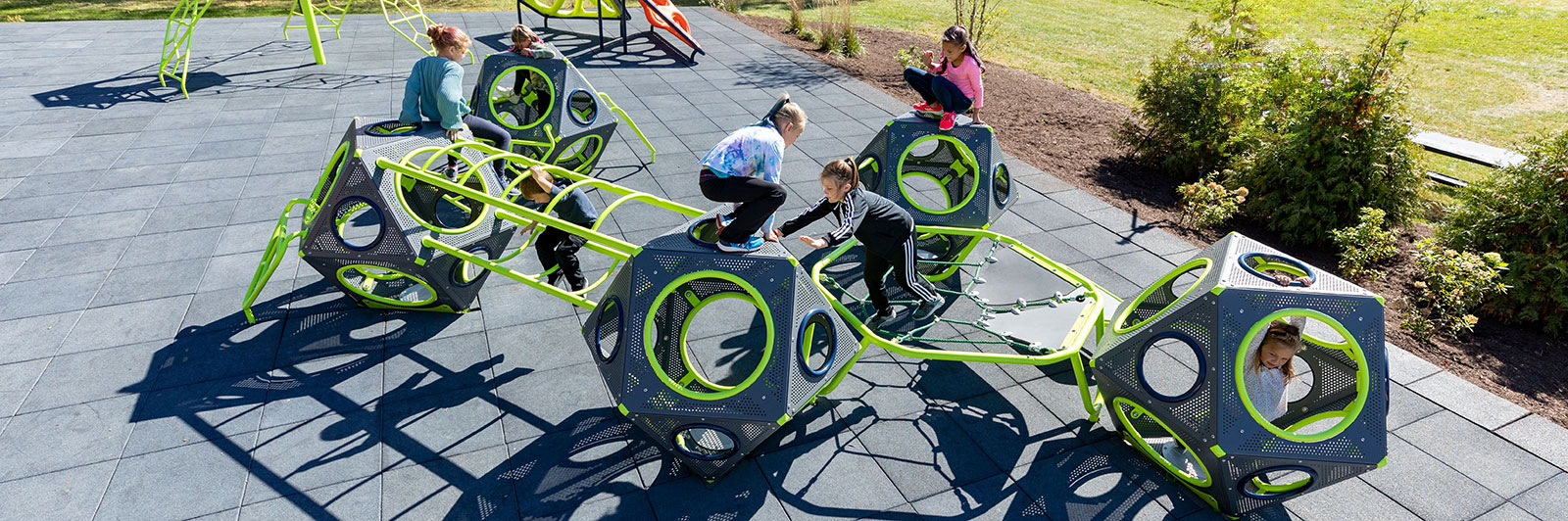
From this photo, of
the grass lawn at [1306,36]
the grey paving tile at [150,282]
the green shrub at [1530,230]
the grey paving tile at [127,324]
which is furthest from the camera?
the grass lawn at [1306,36]

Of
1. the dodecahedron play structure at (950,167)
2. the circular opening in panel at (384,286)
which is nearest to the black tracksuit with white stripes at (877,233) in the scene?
the dodecahedron play structure at (950,167)

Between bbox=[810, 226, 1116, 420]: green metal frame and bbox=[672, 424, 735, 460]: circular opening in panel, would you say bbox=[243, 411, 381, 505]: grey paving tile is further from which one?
bbox=[810, 226, 1116, 420]: green metal frame

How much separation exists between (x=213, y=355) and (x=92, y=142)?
6374 millimetres

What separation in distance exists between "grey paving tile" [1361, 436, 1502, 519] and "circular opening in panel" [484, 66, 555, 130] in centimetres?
776

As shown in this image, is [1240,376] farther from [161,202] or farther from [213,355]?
[161,202]

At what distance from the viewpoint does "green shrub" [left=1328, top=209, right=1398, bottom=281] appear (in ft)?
24.2

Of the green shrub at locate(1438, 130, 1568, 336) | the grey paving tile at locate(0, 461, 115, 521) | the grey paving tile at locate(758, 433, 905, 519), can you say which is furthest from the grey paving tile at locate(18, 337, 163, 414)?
the green shrub at locate(1438, 130, 1568, 336)

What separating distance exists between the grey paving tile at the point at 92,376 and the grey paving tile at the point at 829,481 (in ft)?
13.9

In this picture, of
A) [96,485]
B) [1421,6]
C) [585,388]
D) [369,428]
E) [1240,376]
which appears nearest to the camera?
[1240,376]

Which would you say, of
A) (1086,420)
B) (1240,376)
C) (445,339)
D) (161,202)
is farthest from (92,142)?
(1240,376)

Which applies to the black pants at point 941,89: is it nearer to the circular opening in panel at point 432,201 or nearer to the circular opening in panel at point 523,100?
the circular opening in panel at point 432,201

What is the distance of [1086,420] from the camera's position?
5.20 metres

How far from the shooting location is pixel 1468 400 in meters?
5.50

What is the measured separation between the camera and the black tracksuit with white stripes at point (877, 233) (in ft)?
16.6
